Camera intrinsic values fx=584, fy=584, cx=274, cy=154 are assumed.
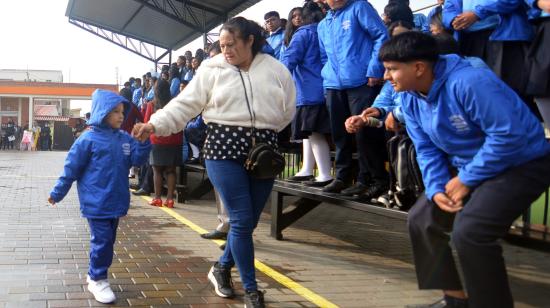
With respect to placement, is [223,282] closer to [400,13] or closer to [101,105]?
[101,105]

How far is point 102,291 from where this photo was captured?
13.8 ft

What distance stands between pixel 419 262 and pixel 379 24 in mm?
2644

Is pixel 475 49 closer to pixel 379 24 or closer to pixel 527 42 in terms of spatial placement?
pixel 527 42

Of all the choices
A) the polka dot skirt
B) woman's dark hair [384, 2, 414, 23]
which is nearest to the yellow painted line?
the polka dot skirt

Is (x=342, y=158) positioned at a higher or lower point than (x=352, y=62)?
lower

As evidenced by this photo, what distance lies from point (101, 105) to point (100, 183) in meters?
0.60

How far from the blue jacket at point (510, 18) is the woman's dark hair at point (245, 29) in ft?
5.30

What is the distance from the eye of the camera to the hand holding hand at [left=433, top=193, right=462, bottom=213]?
10.0ft

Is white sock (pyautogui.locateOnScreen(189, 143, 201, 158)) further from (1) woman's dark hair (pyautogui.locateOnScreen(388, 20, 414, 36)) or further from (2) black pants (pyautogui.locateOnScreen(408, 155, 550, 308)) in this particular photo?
(2) black pants (pyautogui.locateOnScreen(408, 155, 550, 308))

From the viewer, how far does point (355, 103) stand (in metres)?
5.50

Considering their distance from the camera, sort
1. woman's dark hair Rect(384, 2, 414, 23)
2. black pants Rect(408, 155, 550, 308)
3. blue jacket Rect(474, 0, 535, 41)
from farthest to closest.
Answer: woman's dark hair Rect(384, 2, 414, 23), blue jacket Rect(474, 0, 535, 41), black pants Rect(408, 155, 550, 308)

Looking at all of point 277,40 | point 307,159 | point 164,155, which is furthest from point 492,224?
point 164,155

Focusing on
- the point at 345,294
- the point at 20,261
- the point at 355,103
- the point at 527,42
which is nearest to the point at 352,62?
the point at 355,103

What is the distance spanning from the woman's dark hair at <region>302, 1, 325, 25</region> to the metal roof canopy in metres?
8.59
